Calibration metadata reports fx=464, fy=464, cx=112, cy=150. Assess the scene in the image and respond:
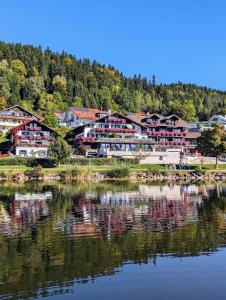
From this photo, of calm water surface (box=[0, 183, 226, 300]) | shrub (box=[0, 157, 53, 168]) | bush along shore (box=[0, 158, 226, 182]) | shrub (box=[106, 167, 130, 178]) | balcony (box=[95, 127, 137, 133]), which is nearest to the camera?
calm water surface (box=[0, 183, 226, 300])

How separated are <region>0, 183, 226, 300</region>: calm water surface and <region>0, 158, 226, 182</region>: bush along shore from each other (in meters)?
33.5

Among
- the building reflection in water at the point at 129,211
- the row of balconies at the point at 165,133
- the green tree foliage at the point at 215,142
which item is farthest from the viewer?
the row of balconies at the point at 165,133

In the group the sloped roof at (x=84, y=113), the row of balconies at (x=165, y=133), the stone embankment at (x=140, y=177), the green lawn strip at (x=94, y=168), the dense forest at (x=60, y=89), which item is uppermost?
the dense forest at (x=60, y=89)

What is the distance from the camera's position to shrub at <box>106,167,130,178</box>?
82188 millimetres

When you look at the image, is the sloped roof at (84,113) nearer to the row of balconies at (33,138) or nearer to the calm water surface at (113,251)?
the row of balconies at (33,138)

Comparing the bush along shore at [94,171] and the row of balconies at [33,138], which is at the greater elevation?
the row of balconies at [33,138]

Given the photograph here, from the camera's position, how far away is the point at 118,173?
8225 centimetres

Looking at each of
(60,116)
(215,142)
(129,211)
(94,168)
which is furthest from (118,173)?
(60,116)

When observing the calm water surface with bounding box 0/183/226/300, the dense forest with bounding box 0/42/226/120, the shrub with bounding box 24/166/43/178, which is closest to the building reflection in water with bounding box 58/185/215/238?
the calm water surface with bounding box 0/183/226/300

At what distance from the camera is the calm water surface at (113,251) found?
59.6 ft

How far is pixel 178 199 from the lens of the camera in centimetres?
5091

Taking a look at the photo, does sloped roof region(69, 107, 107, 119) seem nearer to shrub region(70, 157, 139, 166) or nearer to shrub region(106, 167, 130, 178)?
shrub region(70, 157, 139, 166)

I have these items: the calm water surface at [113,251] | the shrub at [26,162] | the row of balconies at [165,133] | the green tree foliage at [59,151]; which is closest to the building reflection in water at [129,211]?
the calm water surface at [113,251]

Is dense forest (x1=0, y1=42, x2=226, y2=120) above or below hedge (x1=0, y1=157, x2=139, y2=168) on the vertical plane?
above
